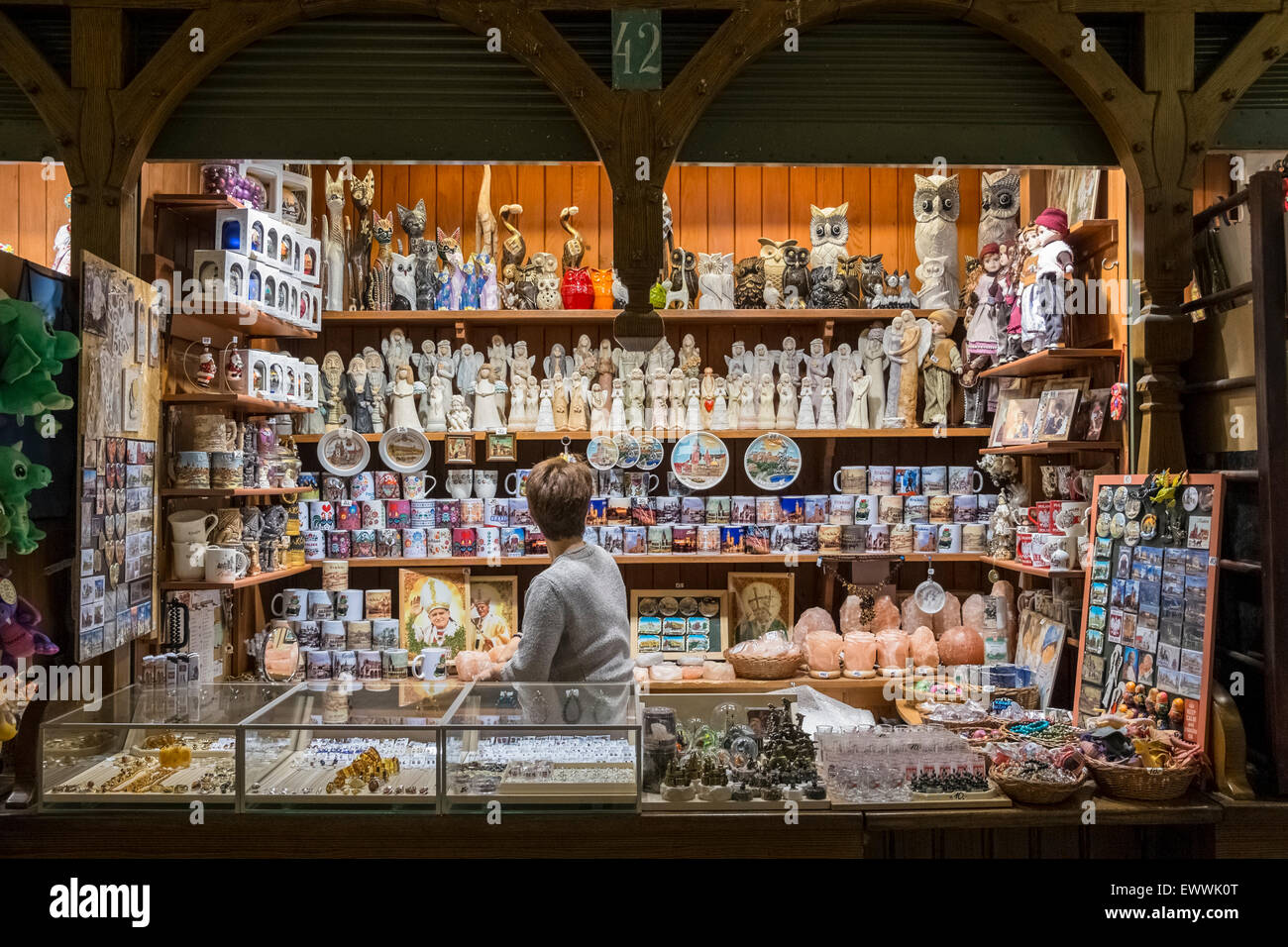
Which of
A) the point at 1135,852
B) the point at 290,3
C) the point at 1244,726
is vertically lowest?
the point at 1135,852

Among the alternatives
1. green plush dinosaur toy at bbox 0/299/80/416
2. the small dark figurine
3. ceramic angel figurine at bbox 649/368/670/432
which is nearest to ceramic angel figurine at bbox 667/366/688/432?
ceramic angel figurine at bbox 649/368/670/432

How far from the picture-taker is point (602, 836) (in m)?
2.57

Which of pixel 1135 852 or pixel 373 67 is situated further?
pixel 373 67

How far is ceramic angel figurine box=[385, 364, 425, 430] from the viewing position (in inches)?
186

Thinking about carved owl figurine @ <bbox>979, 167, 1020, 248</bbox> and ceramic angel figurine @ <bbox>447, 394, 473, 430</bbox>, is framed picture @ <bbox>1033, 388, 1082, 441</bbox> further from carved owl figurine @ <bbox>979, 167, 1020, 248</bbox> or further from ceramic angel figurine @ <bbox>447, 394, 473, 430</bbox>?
ceramic angel figurine @ <bbox>447, 394, 473, 430</bbox>

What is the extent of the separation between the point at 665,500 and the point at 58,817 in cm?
274

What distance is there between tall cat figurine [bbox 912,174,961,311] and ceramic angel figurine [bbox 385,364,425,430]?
2.40 metres

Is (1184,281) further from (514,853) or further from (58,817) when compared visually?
(58,817)

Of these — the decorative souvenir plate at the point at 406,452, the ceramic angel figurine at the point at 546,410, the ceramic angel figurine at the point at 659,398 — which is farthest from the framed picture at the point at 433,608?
the ceramic angel figurine at the point at 659,398

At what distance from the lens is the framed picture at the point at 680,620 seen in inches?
189

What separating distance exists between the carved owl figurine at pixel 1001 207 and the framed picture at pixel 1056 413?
2.75 feet

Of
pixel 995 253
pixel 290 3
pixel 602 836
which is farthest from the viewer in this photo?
pixel 995 253

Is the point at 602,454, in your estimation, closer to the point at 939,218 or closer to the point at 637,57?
the point at 939,218
